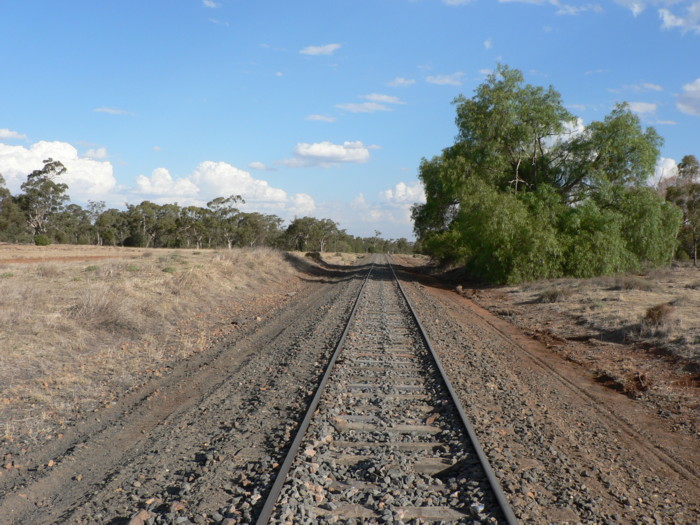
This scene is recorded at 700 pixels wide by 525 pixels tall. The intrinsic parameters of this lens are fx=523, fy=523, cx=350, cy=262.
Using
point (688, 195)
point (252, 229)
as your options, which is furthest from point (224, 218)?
point (688, 195)

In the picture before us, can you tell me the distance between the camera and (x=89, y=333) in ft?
35.8

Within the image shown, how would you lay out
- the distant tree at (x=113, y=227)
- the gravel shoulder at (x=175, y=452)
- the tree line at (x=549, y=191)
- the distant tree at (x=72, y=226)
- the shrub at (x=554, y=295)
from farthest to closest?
the distant tree at (x=113, y=227)
the distant tree at (x=72, y=226)
the tree line at (x=549, y=191)
the shrub at (x=554, y=295)
the gravel shoulder at (x=175, y=452)

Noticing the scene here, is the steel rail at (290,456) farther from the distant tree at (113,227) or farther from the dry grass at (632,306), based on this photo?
the distant tree at (113,227)

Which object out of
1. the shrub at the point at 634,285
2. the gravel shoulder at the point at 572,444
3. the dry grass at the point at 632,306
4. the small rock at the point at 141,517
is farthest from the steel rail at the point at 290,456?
the shrub at the point at 634,285

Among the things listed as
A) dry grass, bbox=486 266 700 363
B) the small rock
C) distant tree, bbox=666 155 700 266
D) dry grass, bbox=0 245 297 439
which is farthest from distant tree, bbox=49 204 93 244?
the small rock

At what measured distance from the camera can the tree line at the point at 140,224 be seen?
69.4m

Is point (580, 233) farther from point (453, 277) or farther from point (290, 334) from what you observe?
point (290, 334)

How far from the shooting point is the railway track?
14.7ft

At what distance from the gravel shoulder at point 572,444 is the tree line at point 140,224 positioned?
237 feet

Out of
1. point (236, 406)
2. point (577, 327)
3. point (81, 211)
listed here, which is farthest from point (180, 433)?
point (81, 211)

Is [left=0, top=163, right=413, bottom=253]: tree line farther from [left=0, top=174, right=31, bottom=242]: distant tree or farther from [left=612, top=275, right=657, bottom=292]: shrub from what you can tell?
[left=612, top=275, right=657, bottom=292]: shrub

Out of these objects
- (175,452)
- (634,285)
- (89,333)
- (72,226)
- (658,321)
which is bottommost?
(175,452)

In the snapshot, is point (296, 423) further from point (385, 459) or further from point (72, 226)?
point (72, 226)

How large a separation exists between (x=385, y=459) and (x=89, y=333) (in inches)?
314
